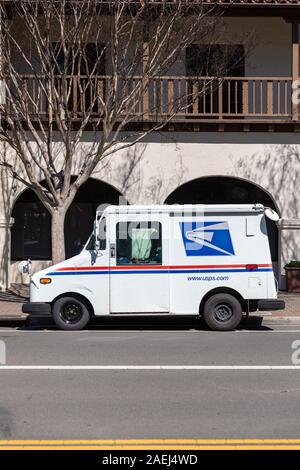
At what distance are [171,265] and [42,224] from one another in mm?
7857

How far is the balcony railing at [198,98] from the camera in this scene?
1642 centimetres

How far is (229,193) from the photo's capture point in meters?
18.9

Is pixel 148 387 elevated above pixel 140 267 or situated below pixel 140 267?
below

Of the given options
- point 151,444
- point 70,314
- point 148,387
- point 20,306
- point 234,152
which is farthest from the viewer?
point 234,152

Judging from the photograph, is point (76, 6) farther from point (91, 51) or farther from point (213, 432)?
point (213, 432)

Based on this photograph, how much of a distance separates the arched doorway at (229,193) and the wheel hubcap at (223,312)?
660cm

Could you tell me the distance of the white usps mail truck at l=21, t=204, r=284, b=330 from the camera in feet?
40.8

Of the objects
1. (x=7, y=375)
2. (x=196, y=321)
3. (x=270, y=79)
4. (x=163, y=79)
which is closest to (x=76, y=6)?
(x=163, y=79)

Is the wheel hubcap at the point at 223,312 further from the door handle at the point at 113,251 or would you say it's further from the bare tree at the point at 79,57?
the bare tree at the point at 79,57

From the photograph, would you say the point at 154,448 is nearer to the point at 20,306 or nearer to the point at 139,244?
the point at 139,244

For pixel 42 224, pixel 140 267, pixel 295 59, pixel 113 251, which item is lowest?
pixel 140 267

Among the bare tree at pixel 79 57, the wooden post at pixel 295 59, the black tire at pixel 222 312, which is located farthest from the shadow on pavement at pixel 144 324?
the wooden post at pixel 295 59

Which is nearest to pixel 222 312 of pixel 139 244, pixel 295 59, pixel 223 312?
pixel 223 312

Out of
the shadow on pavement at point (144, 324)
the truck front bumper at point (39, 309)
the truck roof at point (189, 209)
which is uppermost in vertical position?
the truck roof at point (189, 209)
